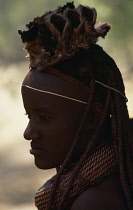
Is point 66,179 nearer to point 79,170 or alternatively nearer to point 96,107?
point 79,170

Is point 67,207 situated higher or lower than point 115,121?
lower

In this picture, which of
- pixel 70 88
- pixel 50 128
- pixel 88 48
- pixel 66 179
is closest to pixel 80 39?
pixel 88 48

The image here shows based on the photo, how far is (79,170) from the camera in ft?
16.3

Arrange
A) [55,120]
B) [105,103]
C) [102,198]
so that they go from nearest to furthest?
[102,198], [55,120], [105,103]

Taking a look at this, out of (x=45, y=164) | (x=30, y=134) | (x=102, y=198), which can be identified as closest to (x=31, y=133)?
(x=30, y=134)

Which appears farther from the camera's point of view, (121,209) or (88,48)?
(88,48)

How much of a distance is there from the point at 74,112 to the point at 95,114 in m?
0.19

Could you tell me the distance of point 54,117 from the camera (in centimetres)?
507

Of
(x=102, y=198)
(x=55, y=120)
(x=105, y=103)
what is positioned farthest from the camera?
(x=105, y=103)

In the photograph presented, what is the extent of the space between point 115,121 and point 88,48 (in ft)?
2.01

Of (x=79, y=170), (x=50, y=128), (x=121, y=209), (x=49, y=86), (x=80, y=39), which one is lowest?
(x=121, y=209)

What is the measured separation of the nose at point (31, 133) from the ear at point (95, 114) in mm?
421

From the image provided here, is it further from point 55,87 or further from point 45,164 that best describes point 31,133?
point 55,87

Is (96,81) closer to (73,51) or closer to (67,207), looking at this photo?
(73,51)
